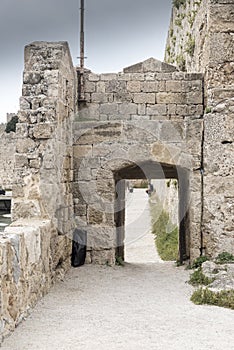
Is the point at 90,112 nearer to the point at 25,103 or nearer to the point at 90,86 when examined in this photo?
the point at 90,86

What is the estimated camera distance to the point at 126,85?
7.50 metres

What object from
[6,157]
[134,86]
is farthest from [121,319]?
[6,157]

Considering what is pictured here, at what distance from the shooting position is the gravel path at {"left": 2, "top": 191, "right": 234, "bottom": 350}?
161 inches

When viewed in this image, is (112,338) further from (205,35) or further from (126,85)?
(205,35)

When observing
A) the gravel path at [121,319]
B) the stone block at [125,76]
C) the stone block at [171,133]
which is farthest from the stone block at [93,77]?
the gravel path at [121,319]

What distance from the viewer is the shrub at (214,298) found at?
5.29 meters

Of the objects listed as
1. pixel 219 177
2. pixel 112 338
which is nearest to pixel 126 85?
pixel 219 177

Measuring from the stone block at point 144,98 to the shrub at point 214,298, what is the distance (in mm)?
3139

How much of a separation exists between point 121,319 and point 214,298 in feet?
3.96

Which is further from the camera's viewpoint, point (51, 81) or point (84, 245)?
point (84, 245)

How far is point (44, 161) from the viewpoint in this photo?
6062mm

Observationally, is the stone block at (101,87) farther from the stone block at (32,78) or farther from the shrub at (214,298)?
the shrub at (214,298)

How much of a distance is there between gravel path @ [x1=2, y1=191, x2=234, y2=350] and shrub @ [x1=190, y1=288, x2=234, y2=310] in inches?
4.7

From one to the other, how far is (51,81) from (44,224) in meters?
1.88
